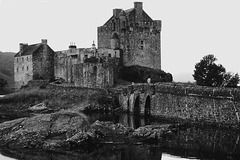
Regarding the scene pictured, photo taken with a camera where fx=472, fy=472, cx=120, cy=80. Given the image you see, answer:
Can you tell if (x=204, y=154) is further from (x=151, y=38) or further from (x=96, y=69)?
(x=151, y=38)

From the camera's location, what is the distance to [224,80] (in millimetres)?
54750

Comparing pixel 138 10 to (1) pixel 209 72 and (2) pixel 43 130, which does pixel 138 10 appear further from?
(2) pixel 43 130

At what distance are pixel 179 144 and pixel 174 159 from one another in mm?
4155

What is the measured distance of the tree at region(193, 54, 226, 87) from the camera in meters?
55.5

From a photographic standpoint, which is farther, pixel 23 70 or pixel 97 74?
pixel 23 70

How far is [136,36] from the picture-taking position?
68.1 m

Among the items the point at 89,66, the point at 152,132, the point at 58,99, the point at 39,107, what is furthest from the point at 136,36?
the point at 152,132

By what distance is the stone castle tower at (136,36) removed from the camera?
67.8 metres

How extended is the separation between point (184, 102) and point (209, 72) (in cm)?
1338

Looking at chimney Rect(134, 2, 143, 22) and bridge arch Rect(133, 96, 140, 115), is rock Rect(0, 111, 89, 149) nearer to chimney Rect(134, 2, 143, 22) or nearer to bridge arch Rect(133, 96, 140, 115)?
bridge arch Rect(133, 96, 140, 115)

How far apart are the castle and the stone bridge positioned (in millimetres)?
9741

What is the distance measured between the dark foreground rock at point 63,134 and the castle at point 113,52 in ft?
90.6

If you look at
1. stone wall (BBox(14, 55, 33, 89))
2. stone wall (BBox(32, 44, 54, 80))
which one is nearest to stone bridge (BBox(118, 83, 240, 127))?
stone wall (BBox(32, 44, 54, 80))

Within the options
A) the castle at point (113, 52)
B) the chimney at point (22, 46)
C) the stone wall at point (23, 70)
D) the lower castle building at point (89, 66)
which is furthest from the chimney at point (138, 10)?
the chimney at point (22, 46)
